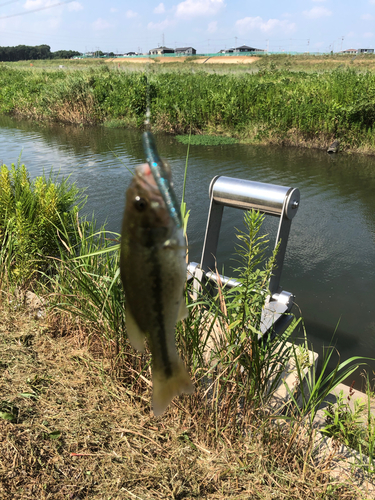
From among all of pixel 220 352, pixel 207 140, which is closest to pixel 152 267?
pixel 220 352

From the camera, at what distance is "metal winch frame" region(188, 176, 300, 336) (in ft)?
9.66

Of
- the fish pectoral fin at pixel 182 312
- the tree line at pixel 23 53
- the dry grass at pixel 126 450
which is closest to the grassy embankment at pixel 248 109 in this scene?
the dry grass at pixel 126 450

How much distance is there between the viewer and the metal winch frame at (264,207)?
294 centimetres

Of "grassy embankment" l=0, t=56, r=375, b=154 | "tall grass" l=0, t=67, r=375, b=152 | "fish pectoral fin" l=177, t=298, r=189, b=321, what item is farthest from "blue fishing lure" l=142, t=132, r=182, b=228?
"tall grass" l=0, t=67, r=375, b=152

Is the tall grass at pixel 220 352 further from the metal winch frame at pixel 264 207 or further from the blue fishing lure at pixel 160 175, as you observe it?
the blue fishing lure at pixel 160 175

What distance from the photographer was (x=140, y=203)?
0.45 metres

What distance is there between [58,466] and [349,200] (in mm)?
7149

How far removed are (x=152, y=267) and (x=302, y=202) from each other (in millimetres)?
7400

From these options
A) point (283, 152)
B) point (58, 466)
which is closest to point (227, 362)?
point (58, 466)

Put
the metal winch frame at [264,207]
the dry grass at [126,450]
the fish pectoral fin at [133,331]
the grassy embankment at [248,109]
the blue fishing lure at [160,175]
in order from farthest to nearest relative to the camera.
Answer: the grassy embankment at [248,109] < the metal winch frame at [264,207] < the dry grass at [126,450] < the fish pectoral fin at [133,331] < the blue fishing lure at [160,175]

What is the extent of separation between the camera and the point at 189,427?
2445mm

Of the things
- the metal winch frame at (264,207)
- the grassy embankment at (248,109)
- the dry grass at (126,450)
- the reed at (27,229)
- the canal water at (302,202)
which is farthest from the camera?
the grassy embankment at (248,109)

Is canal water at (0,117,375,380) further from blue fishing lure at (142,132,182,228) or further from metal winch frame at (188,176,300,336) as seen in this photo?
blue fishing lure at (142,132,182,228)

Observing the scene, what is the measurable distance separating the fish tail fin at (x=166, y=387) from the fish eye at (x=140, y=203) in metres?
0.30
